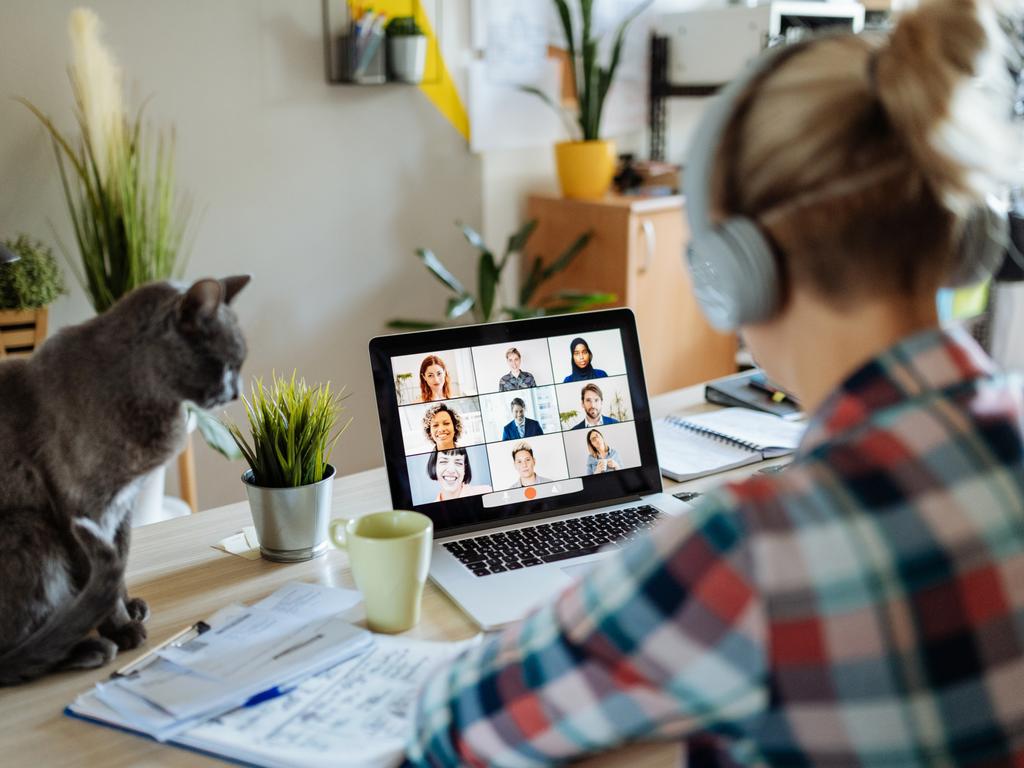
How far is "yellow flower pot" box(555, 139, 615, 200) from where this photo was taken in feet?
11.0

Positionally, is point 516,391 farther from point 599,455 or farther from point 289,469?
point 289,469

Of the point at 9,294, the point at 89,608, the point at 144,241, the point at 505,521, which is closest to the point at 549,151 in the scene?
the point at 144,241

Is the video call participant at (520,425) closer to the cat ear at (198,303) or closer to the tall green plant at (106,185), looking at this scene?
the cat ear at (198,303)

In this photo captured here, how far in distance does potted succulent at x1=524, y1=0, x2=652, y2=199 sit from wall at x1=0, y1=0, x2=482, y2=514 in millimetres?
319

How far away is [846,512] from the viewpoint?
1.97 feet

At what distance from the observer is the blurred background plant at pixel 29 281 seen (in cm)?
233

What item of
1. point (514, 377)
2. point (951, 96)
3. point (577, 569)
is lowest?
point (577, 569)

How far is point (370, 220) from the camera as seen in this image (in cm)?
318

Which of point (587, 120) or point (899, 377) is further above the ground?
point (587, 120)

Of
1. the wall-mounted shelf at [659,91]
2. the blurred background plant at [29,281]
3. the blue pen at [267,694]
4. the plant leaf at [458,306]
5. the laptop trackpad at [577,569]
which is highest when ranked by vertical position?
the wall-mounted shelf at [659,91]

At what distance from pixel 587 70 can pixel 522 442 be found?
7.30ft

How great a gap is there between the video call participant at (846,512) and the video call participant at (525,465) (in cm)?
64

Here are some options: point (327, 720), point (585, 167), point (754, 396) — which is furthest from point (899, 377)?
point (585, 167)

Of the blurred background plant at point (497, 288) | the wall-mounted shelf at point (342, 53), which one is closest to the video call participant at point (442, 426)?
the blurred background plant at point (497, 288)
